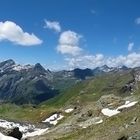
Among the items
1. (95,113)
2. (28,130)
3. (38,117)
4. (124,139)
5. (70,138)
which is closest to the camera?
(124,139)

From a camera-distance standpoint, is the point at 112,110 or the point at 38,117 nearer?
the point at 112,110

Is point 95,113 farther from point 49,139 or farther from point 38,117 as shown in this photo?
point 38,117

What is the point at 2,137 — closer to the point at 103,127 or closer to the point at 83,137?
the point at 83,137

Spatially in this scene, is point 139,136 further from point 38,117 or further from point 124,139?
point 38,117

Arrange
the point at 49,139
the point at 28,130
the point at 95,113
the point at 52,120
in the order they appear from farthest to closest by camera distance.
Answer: the point at 52,120
the point at 28,130
the point at 95,113
the point at 49,139

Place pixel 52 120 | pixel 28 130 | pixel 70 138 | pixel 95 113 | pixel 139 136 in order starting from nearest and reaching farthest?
pixel 139 136, pixel 70 138, pixel 95 113, pixel 28 130, pixel 52 120

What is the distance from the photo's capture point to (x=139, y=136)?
33.7 m

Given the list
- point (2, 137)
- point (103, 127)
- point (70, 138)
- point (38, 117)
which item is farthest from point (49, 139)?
point (38, 117)

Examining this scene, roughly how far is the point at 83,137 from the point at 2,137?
18.9 meters

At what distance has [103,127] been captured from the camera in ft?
190

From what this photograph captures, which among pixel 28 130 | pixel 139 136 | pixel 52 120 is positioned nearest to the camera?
pixel 139 136

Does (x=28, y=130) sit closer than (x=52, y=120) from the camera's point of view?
Yes

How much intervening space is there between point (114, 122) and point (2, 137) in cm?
2720

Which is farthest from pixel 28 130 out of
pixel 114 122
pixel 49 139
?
pixel 114 122
